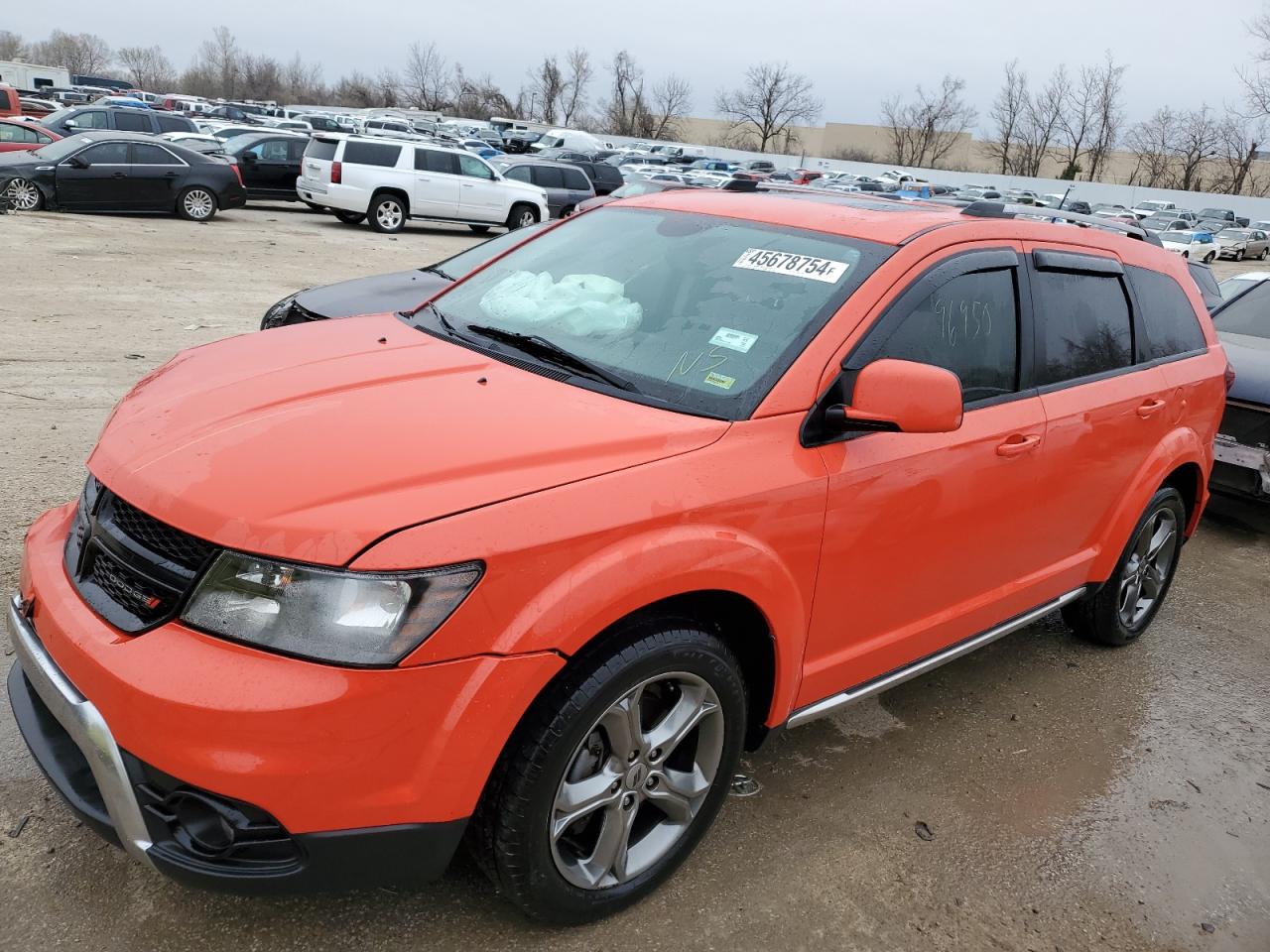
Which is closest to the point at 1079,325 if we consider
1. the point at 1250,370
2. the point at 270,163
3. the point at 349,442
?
the point at 349,442

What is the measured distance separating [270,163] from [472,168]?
13.7 feet

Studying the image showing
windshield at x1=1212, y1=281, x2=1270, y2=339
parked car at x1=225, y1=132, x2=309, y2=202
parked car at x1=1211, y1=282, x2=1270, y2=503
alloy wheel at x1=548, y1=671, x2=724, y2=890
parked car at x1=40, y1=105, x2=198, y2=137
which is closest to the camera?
alloy wheel at x1=548, y1=671, x2=724, y2=890

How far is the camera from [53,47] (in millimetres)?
130125

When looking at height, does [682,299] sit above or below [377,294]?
above

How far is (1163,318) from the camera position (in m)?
4.16

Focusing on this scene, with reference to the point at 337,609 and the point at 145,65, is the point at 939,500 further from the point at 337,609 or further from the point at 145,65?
the point at 145,65

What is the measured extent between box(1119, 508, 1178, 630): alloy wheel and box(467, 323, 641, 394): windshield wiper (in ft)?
8.76

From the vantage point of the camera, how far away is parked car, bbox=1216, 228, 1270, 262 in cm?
3522

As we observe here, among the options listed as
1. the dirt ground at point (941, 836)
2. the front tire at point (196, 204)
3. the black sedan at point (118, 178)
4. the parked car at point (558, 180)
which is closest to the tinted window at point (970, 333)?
the dirt ground at point (941, 836)

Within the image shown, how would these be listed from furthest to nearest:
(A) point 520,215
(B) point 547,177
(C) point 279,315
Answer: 1. (B) point 547,177
2. (A) point 520,215
3. (C) point 279,315

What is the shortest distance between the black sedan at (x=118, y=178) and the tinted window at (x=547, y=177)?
7.18 metres

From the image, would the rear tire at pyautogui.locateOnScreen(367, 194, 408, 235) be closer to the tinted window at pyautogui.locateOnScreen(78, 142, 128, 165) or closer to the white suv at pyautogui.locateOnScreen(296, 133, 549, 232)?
the white suv at pyautogui.locateOnScreen(296, 133, 549, 232)

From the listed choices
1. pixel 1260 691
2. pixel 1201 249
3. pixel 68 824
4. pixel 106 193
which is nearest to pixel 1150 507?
pixel 1260 691

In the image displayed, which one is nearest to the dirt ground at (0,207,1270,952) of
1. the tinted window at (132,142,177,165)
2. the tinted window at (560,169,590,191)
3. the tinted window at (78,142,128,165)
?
the tinted window at (78,142,128,165)
